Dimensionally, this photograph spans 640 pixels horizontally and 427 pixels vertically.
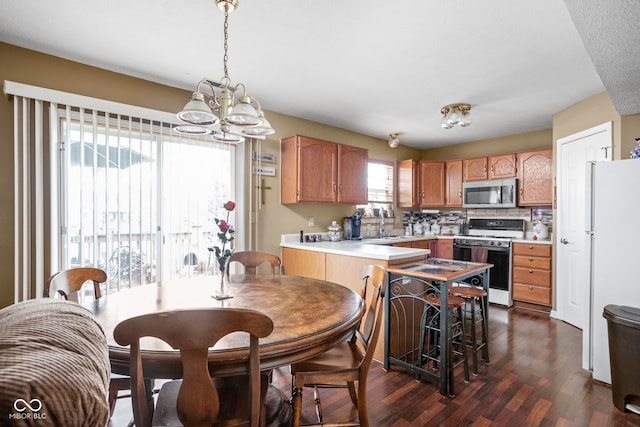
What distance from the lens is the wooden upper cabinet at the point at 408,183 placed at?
5.26m

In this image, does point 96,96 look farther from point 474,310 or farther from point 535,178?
point 535,178

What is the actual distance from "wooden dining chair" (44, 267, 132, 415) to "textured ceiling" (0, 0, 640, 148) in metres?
1.53

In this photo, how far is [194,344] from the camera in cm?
94

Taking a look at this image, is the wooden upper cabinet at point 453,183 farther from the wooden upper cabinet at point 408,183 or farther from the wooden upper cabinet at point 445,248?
the wooden upper cabinet at point 445,248

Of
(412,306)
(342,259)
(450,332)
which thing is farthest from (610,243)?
(342,259)

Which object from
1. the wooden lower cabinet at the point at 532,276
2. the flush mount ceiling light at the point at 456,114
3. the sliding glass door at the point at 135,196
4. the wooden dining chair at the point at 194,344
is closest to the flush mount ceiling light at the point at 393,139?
the flush mount ceiling light at the point at 456,114

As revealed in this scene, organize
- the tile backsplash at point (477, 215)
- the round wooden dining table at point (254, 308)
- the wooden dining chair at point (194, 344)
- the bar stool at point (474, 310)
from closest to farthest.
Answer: the wooden dining chair at point (194, 344)
the round wooden dining table at point (254, 308)
the bar stool at point (474, 310)
the tile backsplash at point (477, 215)

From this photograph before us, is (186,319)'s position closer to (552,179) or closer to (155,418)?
(155,418)

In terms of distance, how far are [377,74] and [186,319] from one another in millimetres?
2486

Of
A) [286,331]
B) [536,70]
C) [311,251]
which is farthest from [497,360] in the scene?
[536,70]

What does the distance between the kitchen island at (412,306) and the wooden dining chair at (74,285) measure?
1777mm

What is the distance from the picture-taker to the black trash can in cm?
189

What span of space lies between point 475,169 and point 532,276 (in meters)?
1.73

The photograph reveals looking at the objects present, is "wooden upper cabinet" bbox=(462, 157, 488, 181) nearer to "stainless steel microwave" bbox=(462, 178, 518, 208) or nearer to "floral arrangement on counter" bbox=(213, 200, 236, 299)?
"stainless steel microwave" bbox=(462, 178, 518, 208)
